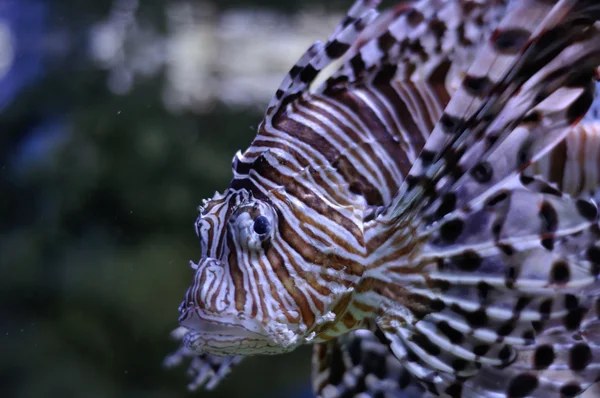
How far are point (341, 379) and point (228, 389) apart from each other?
6.03 ft

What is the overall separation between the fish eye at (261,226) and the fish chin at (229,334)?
7.3 inches

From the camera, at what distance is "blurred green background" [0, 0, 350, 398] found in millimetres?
2953

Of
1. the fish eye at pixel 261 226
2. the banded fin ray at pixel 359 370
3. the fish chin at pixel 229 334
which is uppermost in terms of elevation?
the fish eye at pixel 261 226

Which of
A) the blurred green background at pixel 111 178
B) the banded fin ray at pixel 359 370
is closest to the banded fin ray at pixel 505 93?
the banded fin ray at pixel 359 370

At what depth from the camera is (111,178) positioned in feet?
11.1

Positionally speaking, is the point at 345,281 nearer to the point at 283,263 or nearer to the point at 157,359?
the point at 283,263

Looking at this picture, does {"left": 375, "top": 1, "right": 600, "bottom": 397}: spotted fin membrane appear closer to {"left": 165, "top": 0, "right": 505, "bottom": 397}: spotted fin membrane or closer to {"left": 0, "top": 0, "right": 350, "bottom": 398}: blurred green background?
{"left": 165, "top": 0, "right": 505, "bottom": 397}: spotted fin membrane

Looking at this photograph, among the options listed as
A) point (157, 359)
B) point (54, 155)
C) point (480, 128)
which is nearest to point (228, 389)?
point (157, 359)

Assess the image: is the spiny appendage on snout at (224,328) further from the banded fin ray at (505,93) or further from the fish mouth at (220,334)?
the banded fin ray at (505,93)

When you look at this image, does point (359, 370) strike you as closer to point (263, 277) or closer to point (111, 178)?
point (263, 277)

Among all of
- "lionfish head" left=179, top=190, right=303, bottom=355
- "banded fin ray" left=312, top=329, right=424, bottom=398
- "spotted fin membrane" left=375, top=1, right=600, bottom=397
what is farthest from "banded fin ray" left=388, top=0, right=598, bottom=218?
"banded fin ray" left=312, top=329, right=424, bottom=398

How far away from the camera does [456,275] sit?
4.48 ft

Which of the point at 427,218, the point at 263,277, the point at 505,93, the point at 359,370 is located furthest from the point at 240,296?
the point at 505,93

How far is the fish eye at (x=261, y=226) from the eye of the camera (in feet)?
4.33
